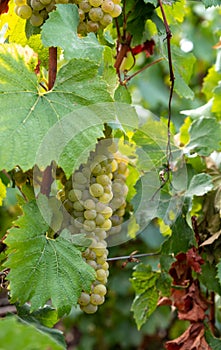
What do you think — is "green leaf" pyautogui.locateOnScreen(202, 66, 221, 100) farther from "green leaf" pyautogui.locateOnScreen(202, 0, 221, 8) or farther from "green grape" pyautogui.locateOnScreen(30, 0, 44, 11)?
"green grape" pyautogui.locateOnScreen(30, 0, 44, 11)

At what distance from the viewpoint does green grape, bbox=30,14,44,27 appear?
1.09 metres

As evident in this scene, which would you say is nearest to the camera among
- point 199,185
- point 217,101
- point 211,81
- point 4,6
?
point 4,6

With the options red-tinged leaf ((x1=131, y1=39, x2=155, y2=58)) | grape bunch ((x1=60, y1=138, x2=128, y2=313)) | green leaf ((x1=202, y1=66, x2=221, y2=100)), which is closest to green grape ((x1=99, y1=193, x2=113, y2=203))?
grape bunch ((x1=60, y1=138, x2=128, y2=313))

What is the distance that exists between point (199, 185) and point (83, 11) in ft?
1.60

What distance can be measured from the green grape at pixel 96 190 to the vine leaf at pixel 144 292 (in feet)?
1.44

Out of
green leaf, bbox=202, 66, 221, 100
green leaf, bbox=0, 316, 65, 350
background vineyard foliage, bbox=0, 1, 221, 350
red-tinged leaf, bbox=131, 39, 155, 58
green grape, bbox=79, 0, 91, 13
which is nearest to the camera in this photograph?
green leaf, bbox=0, 316, 65, 350

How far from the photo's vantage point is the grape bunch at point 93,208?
1.15 metres

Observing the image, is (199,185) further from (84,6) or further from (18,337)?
(18,337)

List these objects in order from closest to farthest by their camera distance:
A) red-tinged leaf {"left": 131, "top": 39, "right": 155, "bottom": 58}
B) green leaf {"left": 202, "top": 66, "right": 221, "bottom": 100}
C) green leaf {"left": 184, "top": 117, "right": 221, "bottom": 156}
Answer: green leaf {"left": 184, "top": 117, "right": 221, "bottom": 156}
red-tinged leaf {"left": 131, "top": 39, "right": 155, "bottom": 58}
green leaf {"left": 202, "top": 66, "right": 221, "bottom": 100}

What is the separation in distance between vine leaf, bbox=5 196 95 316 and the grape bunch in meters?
0.06

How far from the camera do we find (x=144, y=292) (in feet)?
5.11

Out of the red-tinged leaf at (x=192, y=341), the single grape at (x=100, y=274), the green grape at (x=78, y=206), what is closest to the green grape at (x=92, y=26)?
the green grape at (x=78, y=206)

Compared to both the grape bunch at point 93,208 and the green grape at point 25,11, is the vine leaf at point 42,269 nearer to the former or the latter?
the grape bunch at point 93,208

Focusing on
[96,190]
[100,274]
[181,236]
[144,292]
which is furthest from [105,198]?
[144,292]
